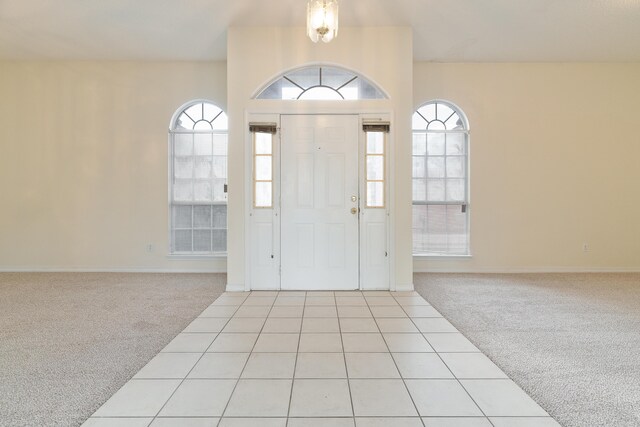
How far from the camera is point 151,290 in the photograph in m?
4.28

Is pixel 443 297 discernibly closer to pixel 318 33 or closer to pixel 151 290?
pixel 318 33

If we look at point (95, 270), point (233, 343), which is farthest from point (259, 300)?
point (95, 270)

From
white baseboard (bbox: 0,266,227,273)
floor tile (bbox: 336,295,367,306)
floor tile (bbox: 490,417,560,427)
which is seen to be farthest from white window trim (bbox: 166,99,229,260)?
floor tile (bbox: 490,417,560,427)

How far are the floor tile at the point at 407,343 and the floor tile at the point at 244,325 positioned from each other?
1071 millimetres

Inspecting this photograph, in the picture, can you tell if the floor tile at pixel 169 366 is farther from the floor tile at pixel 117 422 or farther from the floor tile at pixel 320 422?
the floor tile at pixel 320 422

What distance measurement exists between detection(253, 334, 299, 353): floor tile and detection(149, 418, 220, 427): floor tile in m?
0.82

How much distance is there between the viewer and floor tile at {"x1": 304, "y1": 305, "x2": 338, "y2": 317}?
331 centimetres

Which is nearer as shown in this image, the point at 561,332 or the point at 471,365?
the point at 471,365

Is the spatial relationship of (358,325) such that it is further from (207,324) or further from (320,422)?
(320,422)

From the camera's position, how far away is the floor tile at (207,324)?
2.94 m

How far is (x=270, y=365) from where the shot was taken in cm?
224

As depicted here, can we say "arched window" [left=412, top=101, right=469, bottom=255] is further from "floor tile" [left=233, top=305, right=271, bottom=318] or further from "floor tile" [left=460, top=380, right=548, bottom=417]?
"floor tile" [left=460, top=380, right=548, bottom=417]

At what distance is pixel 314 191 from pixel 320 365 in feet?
7.79

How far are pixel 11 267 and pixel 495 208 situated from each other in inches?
289
